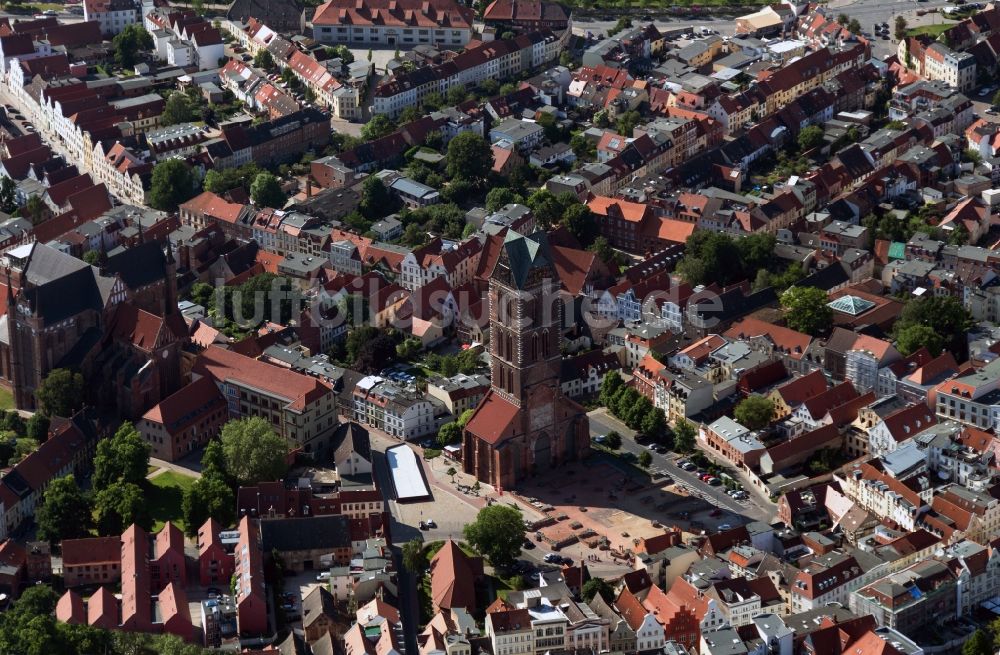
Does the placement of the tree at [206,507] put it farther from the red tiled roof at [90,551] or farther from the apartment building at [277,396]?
the apartment building at [277,396]

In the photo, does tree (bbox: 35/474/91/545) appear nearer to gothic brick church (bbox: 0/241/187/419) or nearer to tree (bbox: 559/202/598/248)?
gothic brick church (bbox: 0/241/187/419)

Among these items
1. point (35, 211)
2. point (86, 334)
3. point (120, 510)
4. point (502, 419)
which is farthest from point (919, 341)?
point (35, 211)

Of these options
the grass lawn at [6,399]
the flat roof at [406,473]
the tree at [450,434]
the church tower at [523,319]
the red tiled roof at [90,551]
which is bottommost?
the grass lawn at [6,399]

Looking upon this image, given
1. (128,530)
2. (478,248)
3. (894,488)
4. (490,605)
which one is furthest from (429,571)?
(478,248)

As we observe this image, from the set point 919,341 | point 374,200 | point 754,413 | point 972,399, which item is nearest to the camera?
point 972,399

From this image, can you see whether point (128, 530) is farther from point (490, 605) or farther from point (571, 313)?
point (571, 313)

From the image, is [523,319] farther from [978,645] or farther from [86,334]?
[978,645]

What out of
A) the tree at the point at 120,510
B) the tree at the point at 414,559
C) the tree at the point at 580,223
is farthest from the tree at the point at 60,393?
the tree at the point at 580,223
